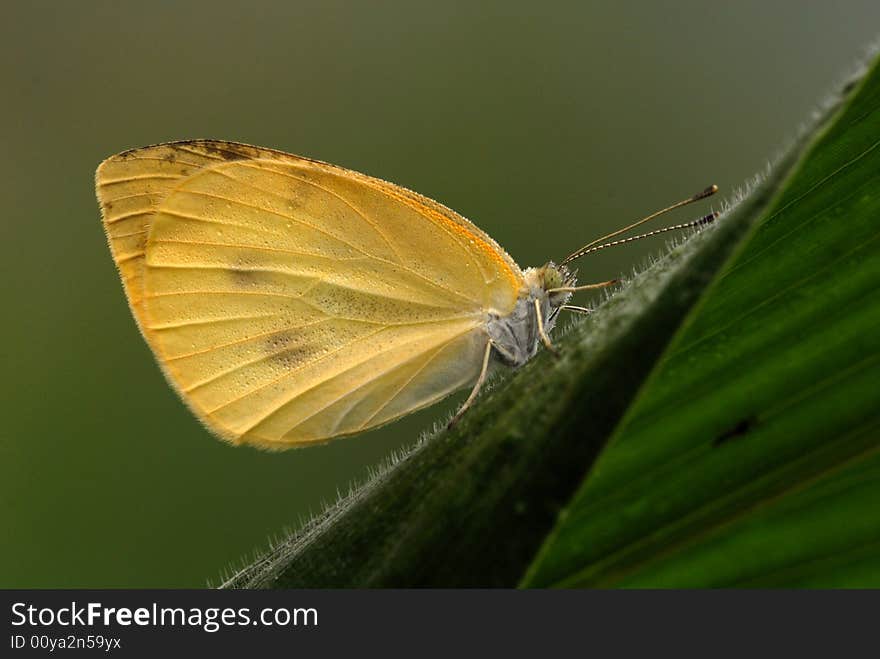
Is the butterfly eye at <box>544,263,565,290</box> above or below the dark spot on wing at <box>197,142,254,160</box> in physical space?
below

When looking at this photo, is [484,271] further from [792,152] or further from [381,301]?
[792,152]

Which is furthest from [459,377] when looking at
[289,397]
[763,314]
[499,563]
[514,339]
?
[499,563]

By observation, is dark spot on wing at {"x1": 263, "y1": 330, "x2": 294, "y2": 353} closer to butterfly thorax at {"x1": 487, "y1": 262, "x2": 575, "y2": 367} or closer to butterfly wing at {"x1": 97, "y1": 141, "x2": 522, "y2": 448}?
butterfly wing at {"x1": 97, "y1": 141, "x2": 522, "y2": 448}

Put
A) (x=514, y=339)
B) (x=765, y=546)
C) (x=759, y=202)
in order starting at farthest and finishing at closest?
(x=514, y=339)
(x=765, y=546)
(x=759, y=202)

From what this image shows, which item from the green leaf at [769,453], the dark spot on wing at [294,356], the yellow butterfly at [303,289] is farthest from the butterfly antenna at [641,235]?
the green leaf at [769,453]

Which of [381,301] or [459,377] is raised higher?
[381,301]

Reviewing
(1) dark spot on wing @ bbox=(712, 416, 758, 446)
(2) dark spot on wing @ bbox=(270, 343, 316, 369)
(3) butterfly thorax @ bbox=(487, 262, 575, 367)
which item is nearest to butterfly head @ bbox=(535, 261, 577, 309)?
(3) butterfly thorax @ bbox=(487, 262, 575, 367)

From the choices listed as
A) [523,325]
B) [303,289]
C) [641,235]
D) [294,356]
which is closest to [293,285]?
[303,289]
